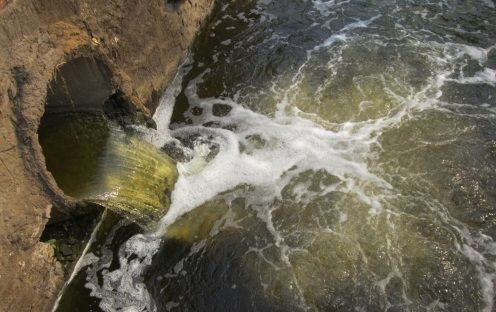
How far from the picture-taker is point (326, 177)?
5695 millimetres

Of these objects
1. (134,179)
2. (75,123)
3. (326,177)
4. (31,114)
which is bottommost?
(326,177)

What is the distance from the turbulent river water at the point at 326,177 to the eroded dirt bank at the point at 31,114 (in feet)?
2.37

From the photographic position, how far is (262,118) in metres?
6.69

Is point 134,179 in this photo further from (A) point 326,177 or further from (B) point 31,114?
(A) point 326,177

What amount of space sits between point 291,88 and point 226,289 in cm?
366

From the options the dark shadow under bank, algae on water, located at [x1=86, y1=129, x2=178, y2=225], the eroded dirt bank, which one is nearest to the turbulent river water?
algae on water, located at [x1=86, y1=129, x2=178, y2=225]

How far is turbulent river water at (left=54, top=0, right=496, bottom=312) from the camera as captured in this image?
467cm

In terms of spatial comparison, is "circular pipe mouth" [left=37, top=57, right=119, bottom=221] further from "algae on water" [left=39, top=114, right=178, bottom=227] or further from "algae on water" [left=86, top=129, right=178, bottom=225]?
"algae on water" [left=86, top=129, right=178, bottom=225]

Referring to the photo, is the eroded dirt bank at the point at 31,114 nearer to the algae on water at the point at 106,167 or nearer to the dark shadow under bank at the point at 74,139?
the dark shadow under bank at the point at 74,139

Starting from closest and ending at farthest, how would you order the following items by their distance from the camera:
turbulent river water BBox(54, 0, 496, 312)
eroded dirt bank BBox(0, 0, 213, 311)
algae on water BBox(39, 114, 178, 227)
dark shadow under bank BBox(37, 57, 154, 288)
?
eroded dirt bank BBox(0, 0, 213, 311), turbulent river water BBox(54, 0, 496, 312), dark shadow under bank BBox(37, 57, 154, 288), algae on water BBox(39, 114, 178, 227)

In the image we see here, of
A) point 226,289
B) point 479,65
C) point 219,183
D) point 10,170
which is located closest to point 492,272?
point 226,289

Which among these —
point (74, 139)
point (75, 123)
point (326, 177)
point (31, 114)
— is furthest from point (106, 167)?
point (326, 177)

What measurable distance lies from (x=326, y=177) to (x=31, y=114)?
3652mm

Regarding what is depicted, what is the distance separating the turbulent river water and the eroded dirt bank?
0.72 m
